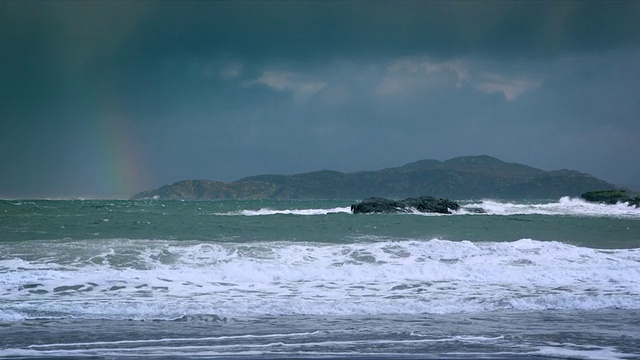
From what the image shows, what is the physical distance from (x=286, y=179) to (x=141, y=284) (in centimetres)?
17403

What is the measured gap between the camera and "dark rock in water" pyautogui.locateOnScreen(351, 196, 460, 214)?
51031mm

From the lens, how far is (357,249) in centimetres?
1803

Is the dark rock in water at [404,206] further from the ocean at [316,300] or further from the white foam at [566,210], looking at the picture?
the ocean at [316,300]

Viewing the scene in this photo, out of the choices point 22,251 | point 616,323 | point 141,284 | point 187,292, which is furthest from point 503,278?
point 22,251

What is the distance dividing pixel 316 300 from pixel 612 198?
274 ft

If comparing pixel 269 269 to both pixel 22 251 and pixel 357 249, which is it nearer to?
pixel 357 249

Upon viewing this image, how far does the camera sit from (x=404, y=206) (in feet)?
174

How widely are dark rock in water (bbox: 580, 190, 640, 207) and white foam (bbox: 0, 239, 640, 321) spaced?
64.6m

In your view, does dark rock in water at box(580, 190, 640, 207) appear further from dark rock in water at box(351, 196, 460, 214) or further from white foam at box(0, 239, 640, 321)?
white foam at box(0, 239, 640, 321)

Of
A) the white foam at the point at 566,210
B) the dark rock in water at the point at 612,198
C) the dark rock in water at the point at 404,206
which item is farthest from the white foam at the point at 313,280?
the dark rock in water at the point at 612,198

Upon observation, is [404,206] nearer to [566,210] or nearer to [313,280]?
[566,210]

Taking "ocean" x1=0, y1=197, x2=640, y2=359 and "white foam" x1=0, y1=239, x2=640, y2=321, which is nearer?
"ocean" x1=0, y1=197, x2=640, y2=359

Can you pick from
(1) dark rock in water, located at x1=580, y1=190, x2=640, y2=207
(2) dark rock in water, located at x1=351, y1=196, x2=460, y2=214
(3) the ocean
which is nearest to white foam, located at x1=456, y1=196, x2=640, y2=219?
(1) dark rock in water, located at x1=580, y1=190, x2=640, y2=207

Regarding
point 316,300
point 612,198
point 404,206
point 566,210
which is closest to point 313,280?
point 316,300
